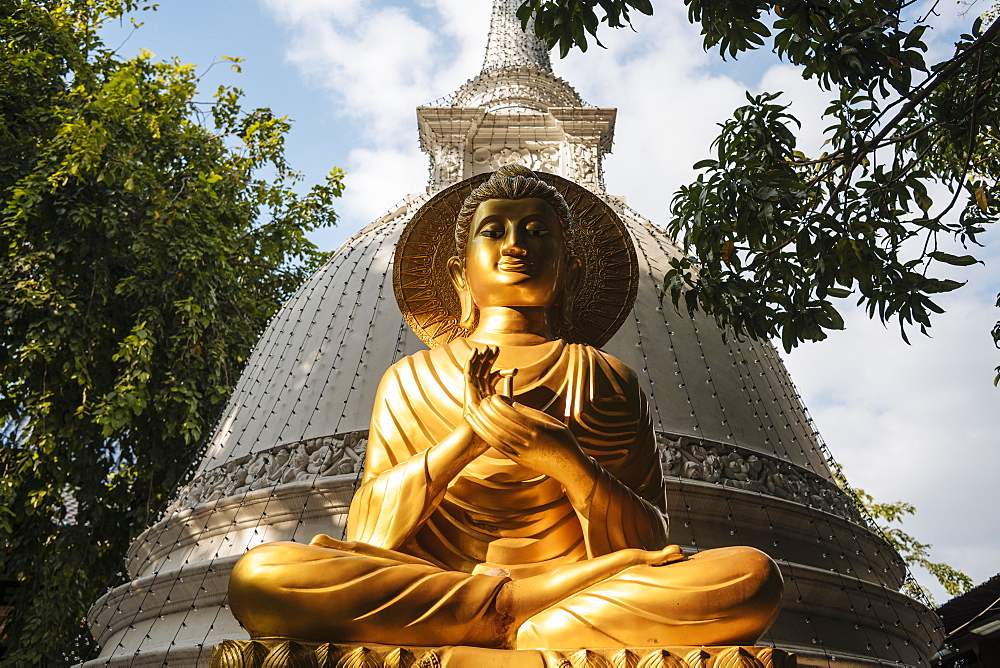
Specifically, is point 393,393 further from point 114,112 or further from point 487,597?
point 114,112

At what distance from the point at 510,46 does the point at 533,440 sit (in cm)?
1211

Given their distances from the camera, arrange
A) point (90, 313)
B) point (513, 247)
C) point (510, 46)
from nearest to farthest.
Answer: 1. point (513, 247)
2. point (90, 313)
3. point (510, 46)

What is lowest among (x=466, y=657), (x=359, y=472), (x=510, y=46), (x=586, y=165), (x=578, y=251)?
(x=466, y=657)

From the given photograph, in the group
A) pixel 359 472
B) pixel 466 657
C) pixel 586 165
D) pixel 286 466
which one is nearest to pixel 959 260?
pixel 466 657

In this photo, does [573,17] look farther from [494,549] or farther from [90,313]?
[90,313]

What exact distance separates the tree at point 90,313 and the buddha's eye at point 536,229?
224 inches

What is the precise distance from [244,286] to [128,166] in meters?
3.34

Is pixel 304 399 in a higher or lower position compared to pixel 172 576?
higher

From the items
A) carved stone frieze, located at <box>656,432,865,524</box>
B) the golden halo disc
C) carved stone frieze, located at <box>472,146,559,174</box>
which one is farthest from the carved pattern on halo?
carved stone frieze, located at <box>472,146,559,174</box>

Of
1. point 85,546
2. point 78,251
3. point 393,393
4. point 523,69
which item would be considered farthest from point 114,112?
point 393,393

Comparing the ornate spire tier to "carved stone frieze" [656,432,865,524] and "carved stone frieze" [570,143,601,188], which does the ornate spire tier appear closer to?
"carved stone frieze" [570,143,601,188]

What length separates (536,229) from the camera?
12.0ft

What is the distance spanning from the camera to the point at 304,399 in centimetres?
A: 763

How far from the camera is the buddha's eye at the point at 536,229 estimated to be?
3.66m
